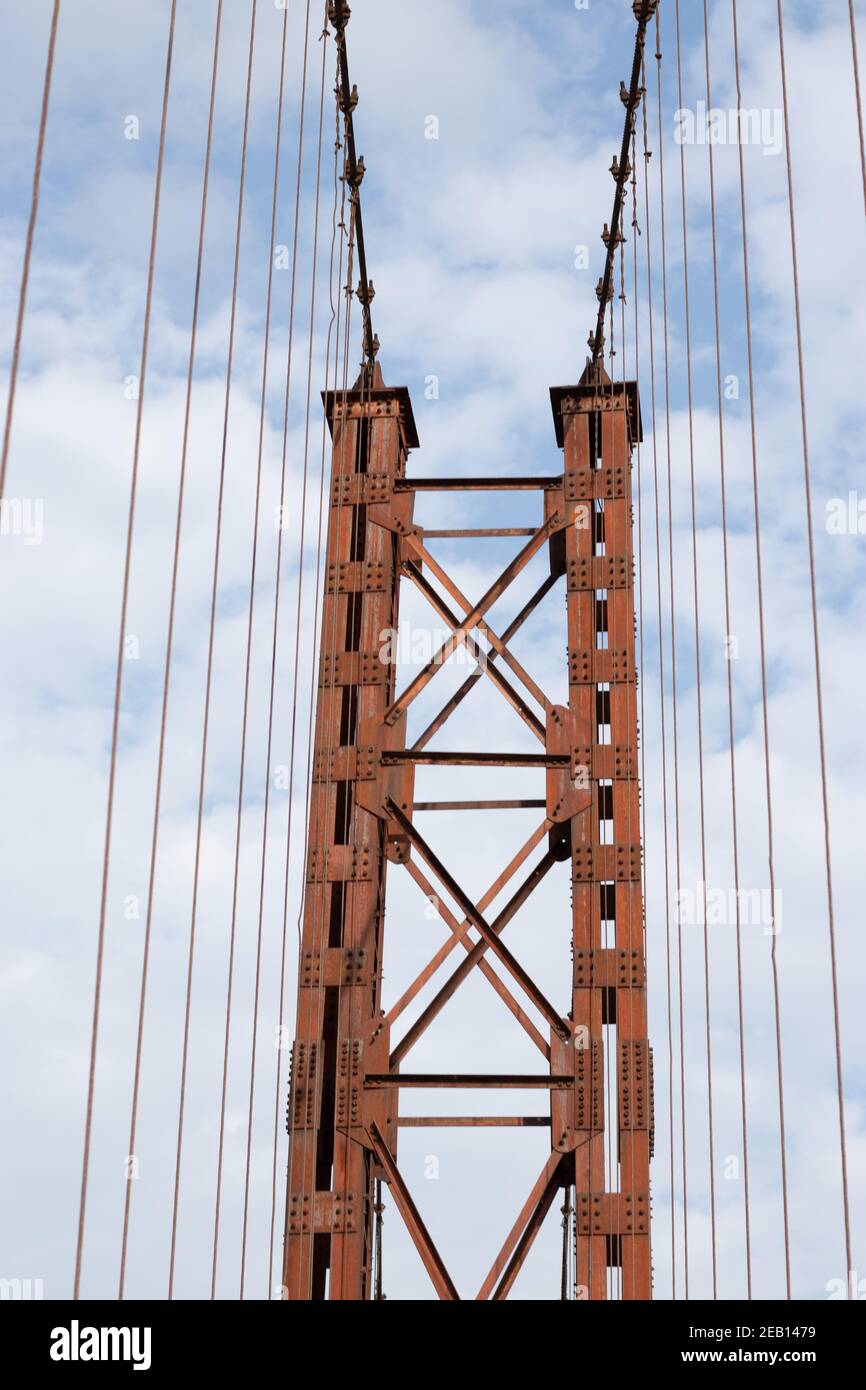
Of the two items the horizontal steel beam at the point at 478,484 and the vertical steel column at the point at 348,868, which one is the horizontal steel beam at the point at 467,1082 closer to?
the vertical steel column at the point at 348,868

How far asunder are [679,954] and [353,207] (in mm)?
7439

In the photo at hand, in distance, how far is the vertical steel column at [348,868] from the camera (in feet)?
49.9

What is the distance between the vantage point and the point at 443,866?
16391 millimetres

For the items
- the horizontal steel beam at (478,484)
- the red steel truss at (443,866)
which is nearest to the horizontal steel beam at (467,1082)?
the red steel truss at (443,866)

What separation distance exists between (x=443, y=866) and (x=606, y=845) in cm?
129

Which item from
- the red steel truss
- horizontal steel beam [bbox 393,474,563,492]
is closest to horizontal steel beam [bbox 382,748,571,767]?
the red steel truss

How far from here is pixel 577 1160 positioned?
15383 millimetres

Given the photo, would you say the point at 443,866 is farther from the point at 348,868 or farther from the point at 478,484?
the point at 478,484

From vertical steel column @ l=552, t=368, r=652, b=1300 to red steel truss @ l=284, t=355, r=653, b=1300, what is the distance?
0.02 metres

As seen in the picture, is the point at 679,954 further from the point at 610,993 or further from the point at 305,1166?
the point at 305,1166

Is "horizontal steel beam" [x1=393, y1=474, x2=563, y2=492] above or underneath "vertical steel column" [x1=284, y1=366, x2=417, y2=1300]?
above

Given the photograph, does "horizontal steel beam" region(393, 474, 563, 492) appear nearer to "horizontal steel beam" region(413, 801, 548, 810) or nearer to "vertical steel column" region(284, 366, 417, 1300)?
"vertical steel column" region(284, 366, 417, 1300)

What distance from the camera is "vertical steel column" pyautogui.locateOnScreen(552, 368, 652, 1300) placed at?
15109 millimetres
